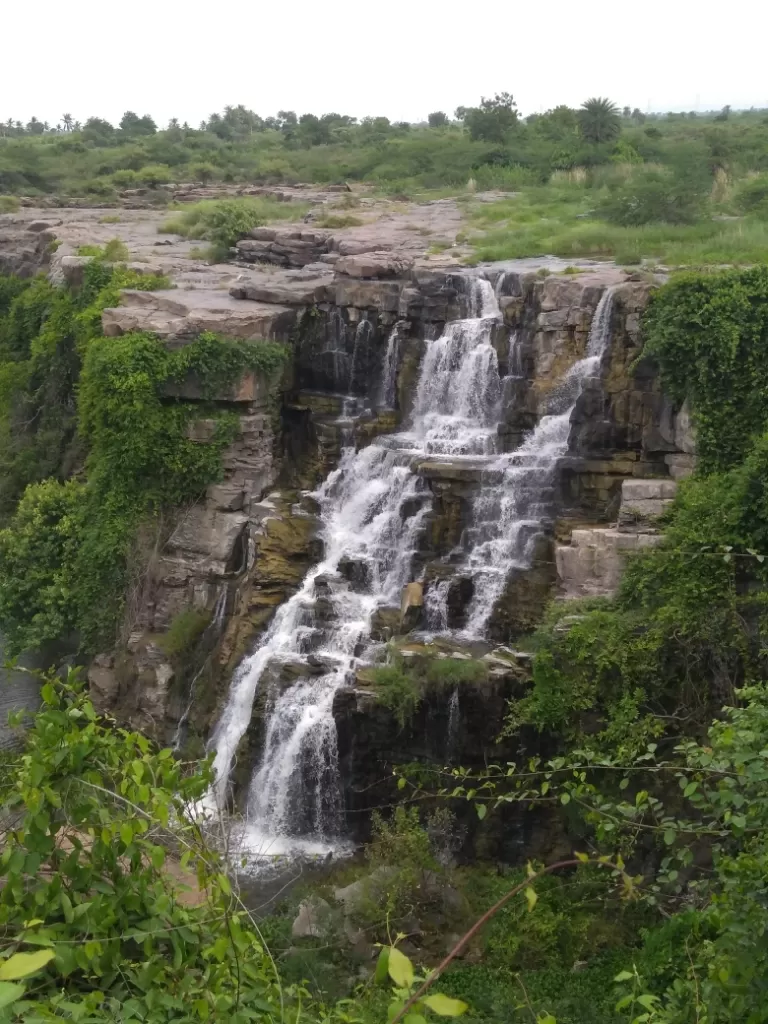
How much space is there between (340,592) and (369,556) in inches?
30.1

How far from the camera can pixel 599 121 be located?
37.1 meters

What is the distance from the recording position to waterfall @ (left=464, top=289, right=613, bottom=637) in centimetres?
1505

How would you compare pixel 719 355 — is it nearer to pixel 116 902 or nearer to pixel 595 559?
pixel 595 559

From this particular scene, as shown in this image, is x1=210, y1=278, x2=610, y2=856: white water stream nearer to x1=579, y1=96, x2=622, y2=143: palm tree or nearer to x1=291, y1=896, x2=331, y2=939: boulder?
x1=291, y1=896, x2=331, y2=939: boulder

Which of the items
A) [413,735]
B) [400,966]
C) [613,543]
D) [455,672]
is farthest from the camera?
[613,543]

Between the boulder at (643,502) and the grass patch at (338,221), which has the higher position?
the grass patch at (338,221)

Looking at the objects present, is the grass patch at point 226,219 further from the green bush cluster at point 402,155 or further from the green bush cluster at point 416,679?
the green bush cluster at point 416,679

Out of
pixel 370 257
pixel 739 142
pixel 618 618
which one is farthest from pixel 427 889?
pixel 739 142

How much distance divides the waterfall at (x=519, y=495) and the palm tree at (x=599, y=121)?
23098 millimetres

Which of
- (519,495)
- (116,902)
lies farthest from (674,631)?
(116,902)

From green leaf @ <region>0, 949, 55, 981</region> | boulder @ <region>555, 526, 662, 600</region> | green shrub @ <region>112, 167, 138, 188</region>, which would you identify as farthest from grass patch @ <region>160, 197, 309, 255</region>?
green leaf @ <region>0, 949, 55, 981</region>

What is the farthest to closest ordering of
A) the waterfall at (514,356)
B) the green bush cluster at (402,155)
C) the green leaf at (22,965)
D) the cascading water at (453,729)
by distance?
the green bush cluster at (402,155), the waterfall at (514,356), the cascading water at (453,729), the green leaf at (22,965)

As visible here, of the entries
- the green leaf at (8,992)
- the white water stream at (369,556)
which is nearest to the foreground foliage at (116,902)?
the green leaf at (8,992)

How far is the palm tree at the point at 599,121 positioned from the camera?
121 ft
